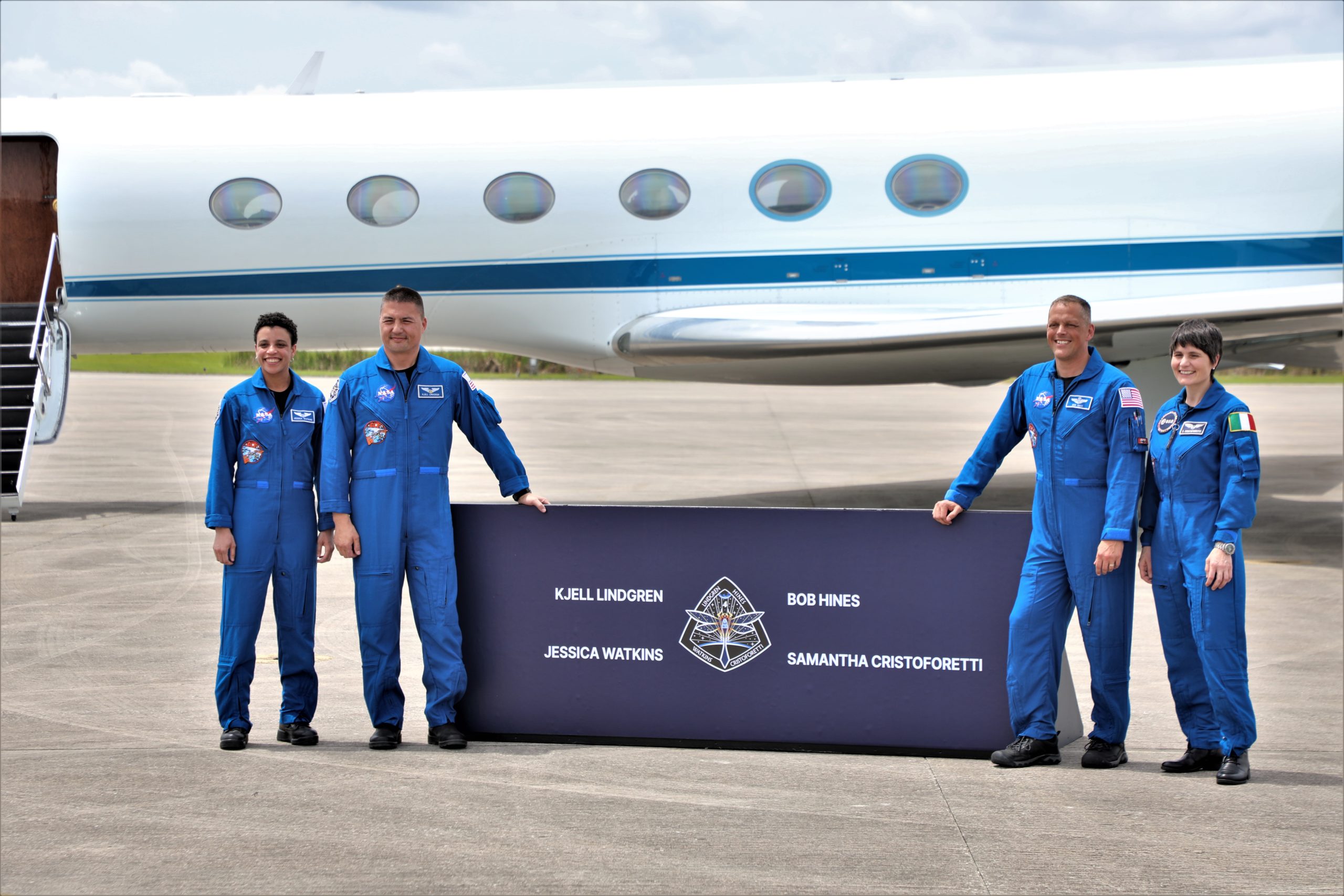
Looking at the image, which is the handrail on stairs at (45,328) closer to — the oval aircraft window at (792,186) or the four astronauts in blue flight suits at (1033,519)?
the oval aircraft window at (792,186)

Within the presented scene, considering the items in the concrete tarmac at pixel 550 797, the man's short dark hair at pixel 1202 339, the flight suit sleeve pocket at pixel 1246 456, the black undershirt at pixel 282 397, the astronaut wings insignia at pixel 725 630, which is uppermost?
the man's short dark hair at pixel 1202 339

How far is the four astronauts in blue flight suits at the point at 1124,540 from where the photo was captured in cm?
495

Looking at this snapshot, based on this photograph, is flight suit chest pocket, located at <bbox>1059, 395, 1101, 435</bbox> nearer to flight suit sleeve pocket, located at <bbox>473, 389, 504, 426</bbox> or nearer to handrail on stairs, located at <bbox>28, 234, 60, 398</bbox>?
flight suit sleeve pocket, located at <bbox>473, 389, 504, 426</bbox>

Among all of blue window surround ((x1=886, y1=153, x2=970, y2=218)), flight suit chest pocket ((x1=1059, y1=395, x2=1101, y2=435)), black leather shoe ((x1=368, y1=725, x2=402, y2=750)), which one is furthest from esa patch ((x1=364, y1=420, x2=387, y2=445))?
blue window surround ((x1=886, y1=153, x2=970, y2=218))

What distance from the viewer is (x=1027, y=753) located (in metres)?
5.18

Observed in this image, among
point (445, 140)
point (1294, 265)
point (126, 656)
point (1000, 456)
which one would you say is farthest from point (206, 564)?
point (1294, 265)

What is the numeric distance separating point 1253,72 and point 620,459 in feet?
28.8

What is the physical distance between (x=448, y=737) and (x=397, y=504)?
103 cm

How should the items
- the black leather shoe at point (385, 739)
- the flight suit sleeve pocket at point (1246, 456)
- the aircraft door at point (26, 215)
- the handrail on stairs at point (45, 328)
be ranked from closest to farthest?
the flight suit sleeve pocket at point (1246, 456) < the black leather shoe at point (385, 739) < the handrail on stairs at point (45, 328) < the aircraft door at point (26, 215)

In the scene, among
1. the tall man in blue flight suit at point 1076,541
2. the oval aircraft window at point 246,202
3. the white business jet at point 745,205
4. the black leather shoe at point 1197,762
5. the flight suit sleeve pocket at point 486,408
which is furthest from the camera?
the oval aircraft window at point 246,202

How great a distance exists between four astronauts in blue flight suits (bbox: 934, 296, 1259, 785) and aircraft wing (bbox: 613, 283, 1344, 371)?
5303 millimetres

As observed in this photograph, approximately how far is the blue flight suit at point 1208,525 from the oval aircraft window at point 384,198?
7.79 metres

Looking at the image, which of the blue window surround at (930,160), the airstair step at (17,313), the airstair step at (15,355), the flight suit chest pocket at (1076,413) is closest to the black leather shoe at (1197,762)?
the flight suit chest pocket at (1076,413)

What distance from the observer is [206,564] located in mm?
9469
